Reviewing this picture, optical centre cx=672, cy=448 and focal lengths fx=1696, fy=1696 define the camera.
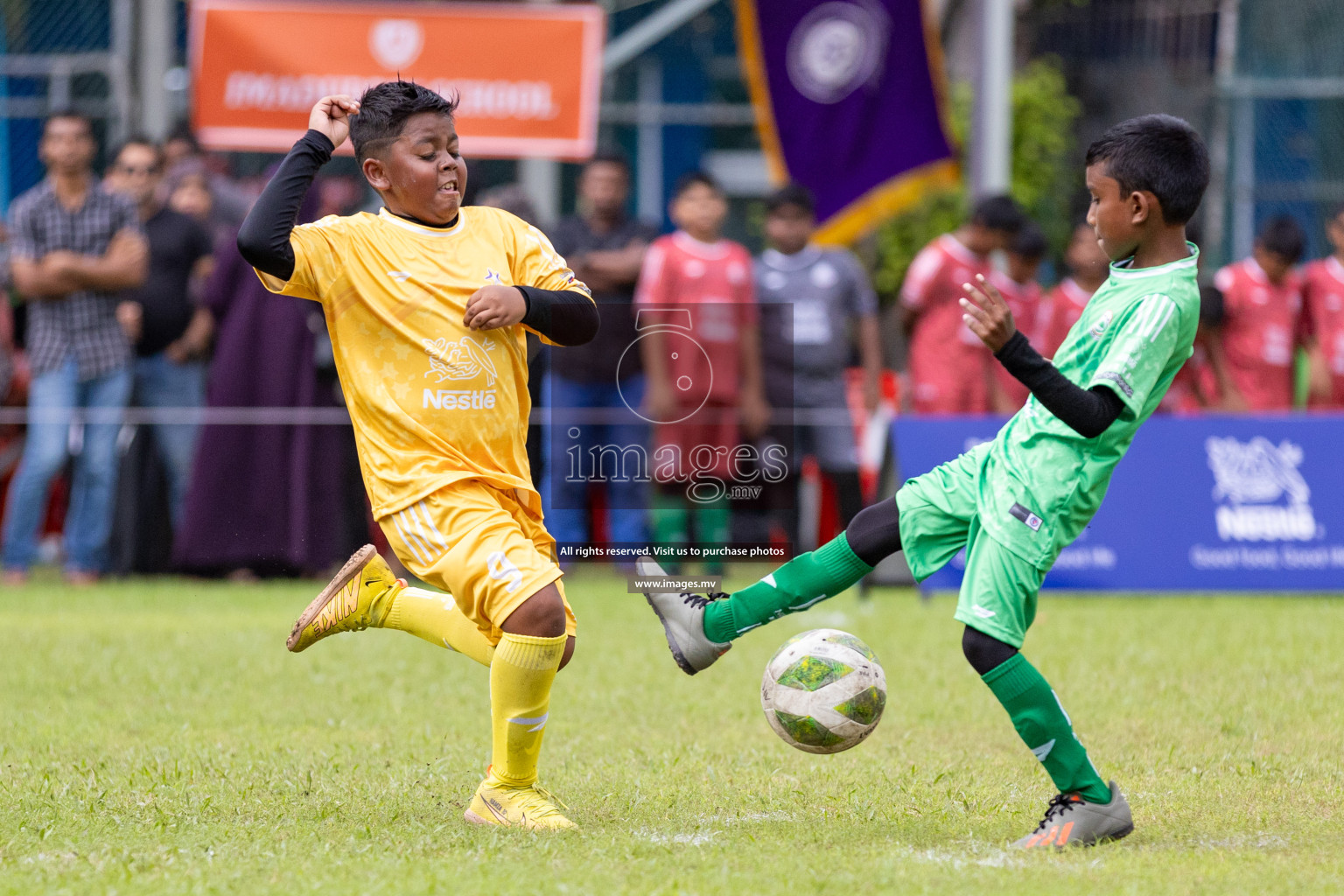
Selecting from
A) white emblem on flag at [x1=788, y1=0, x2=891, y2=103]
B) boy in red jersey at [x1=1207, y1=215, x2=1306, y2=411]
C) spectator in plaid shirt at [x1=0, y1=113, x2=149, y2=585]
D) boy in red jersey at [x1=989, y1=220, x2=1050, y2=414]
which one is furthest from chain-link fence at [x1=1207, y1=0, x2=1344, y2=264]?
spectator in plaid shirt at [x1=0, y1=113, x2=149, y2=585]

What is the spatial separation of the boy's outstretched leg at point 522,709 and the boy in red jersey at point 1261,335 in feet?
26.5

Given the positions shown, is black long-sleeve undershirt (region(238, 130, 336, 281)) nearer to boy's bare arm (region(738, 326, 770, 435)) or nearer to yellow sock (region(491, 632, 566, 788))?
yellow sock (region(491, 632, 566, 788))

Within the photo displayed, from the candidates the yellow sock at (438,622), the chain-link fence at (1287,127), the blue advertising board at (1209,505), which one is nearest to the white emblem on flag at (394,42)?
the blue advertising board at (1209,505)

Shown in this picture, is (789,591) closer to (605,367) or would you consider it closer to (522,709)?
(522,709)

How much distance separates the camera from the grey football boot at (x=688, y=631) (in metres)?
4.75

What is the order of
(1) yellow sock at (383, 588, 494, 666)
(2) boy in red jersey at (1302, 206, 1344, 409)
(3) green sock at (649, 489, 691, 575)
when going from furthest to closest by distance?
(2) boy in red jersey at (1302, 206, 1344, 409)
(3) green sock at (649, 489, 691, 575)
(1) yellow sock at (383, 588, 494, 666)

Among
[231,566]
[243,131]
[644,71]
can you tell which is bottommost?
[231,566]

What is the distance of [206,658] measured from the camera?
25.3 ft

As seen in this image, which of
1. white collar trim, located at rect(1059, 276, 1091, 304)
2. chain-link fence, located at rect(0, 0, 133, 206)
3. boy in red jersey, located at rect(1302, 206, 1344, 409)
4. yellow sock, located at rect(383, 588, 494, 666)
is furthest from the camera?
chain-link fence, located at rect(0, 0, 133, 206)

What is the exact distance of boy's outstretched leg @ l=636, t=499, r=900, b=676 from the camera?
15.3 ft

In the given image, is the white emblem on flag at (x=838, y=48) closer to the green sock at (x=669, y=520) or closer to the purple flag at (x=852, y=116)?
the purple flag at (x=852, y=116)

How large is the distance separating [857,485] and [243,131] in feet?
16.4

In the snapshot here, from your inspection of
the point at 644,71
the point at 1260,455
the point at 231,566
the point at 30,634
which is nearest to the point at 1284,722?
the point at 1260,455

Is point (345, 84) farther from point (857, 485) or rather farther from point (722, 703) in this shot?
point (722, 703)
